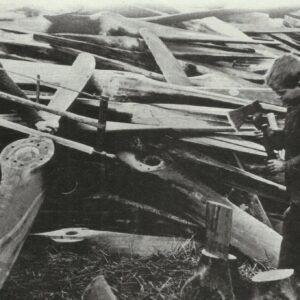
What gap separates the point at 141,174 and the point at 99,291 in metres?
1.09

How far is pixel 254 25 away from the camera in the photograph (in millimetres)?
5777

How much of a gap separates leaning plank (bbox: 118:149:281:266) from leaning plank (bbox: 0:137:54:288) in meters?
0.77

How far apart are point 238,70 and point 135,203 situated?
219cm

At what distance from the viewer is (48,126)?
10.6 feet

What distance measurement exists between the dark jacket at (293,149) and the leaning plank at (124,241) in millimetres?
941

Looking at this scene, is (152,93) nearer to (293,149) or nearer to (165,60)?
(165,60)

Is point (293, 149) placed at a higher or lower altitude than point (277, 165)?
higher

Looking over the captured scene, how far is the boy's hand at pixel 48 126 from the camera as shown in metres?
3.19

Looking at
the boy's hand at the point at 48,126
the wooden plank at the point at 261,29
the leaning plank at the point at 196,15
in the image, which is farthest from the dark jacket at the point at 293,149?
the wooden plank at the point at 261,29

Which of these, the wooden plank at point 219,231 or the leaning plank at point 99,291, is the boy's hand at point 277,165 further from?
the leaning plank at point 99,291

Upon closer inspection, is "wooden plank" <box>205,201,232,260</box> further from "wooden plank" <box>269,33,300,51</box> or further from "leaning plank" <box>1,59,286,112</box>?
"wooden plank" <box>269,33,300,51</box>

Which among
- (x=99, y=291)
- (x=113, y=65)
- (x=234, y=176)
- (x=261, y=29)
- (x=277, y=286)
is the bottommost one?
(x=99, y=291)

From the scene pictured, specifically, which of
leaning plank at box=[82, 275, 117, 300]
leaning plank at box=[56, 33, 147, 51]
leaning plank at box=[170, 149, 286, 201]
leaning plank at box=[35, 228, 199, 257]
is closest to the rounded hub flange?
leaning plank at box=[35, 228, 199, 257]

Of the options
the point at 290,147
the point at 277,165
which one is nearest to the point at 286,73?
the point at 290,147
